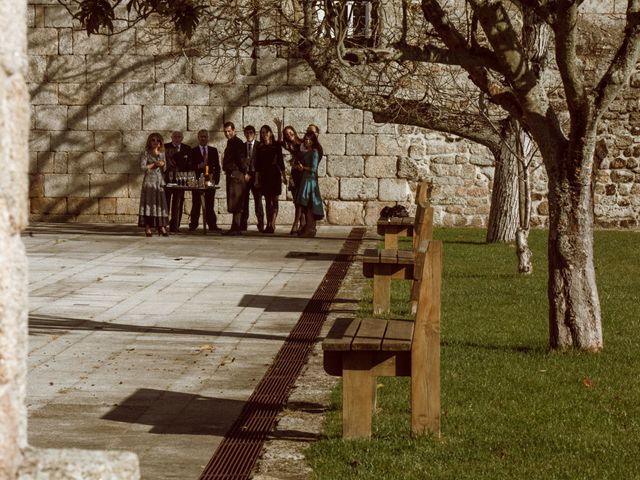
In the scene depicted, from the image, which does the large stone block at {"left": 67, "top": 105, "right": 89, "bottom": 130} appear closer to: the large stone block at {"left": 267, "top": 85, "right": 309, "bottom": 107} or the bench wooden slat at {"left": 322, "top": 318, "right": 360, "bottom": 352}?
the large stone block at {"left": 267, "top": 85, "right": 309, "bottom": 107}

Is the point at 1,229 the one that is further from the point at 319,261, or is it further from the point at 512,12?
the point at 512,12

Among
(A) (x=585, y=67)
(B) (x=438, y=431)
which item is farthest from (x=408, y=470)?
(A) (x=585, y=67)

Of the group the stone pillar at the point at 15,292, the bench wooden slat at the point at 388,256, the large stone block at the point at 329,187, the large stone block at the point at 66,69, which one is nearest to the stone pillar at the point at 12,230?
the stone pillar at the point at 15,292

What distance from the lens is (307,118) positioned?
22.0 meters

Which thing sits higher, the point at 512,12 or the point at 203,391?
the point at 512,12

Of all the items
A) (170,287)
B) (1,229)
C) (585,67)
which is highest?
(585,67)

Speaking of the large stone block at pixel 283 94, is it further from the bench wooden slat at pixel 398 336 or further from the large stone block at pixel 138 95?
the bench wooden slat at pixel 398 336

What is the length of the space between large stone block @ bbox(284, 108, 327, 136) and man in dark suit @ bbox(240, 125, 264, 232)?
149 cm

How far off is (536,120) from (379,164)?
13.2m

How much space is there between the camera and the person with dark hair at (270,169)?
67.1ft

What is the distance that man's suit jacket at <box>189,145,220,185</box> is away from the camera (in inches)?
795

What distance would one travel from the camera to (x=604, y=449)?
5.91 metres

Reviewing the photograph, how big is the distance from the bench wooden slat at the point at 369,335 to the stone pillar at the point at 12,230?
3537mm

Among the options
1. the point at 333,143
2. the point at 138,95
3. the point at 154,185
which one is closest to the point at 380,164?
the point at 333,143
